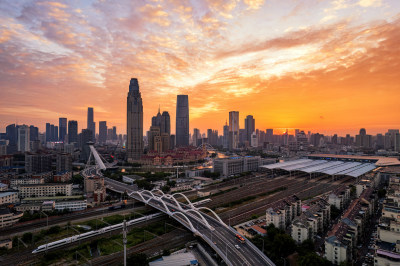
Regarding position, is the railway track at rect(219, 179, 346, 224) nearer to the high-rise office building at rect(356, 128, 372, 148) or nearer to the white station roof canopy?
the white station roof canopy

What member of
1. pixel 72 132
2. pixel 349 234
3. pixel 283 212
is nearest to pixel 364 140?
pixel 283 212

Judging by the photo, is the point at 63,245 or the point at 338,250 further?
the point at 63,245

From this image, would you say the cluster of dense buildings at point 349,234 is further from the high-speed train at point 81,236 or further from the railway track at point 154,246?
A: the high-speed train at point 81,236

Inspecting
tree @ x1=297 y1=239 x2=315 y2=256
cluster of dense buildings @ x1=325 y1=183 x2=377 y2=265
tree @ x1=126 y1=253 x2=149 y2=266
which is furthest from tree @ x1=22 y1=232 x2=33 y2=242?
cluster of dense buildings @ x1=325 y1=183 x2=377 y2=265

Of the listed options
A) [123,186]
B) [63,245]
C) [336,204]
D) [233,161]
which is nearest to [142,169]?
[123,186]

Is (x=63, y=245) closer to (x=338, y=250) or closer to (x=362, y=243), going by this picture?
(x=338, y=250)

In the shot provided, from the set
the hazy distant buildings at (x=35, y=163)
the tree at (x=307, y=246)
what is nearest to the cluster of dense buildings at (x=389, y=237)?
the tree at (x=307, y=246)
